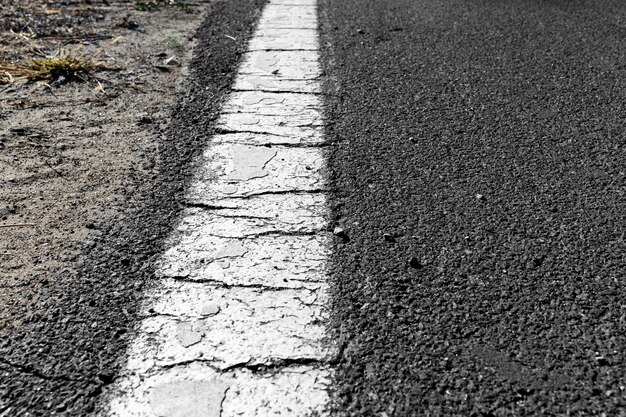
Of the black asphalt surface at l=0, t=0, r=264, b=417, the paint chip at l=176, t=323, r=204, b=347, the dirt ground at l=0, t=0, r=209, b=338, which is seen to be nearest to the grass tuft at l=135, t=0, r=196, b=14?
the dirt ground at l=0, t=0, r=209, b=338

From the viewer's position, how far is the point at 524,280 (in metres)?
1.67

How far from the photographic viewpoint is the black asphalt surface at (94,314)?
133 centimetres

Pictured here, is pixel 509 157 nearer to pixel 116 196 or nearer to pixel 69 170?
pixel 116 196

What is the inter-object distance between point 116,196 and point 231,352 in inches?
32.6

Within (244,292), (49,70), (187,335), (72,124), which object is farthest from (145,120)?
(187,335)

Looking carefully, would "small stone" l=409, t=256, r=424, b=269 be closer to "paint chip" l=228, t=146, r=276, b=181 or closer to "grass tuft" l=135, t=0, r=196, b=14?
"paint chip" l=228, t=146, r=276, b=181

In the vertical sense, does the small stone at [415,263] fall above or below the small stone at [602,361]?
below

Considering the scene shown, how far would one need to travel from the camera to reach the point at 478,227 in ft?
6.22

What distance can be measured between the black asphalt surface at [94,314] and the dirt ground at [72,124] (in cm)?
5

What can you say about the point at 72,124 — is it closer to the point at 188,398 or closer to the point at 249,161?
the point at 249,161

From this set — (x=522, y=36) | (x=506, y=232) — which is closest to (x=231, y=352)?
(x=506, y=232)

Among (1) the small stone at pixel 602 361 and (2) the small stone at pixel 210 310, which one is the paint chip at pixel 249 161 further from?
(1) the small stone at pixel 602 361

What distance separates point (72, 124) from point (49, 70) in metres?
0.64

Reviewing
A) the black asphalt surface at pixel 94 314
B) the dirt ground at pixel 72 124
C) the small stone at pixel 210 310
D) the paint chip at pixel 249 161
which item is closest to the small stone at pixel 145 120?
the dirt ground at pixel 72 124
